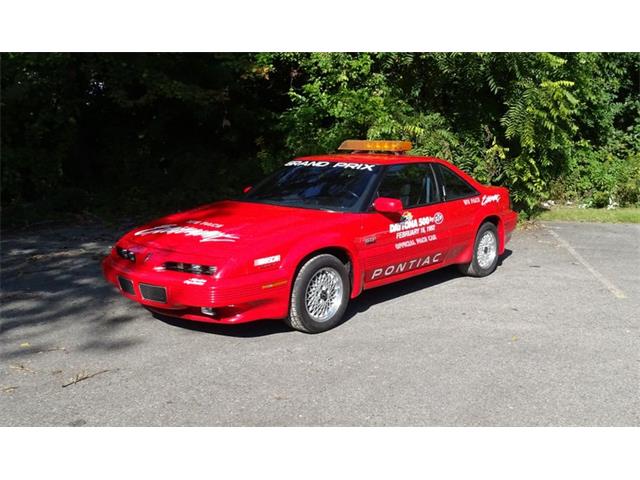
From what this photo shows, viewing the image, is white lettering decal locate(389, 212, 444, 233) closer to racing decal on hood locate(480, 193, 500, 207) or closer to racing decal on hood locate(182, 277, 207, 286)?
racing decal on hood locate(480, 193, 500, 207)

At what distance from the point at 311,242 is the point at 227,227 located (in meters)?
0.75

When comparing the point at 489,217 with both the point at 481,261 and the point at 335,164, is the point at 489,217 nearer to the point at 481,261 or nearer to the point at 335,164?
the point at 481,261

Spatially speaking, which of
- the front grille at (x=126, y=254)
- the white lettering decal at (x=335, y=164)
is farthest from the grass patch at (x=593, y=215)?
the front grille at (x=126, y=254)

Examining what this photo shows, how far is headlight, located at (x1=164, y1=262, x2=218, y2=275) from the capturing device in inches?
201

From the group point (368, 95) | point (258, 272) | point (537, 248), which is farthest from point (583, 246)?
point (258, 272)

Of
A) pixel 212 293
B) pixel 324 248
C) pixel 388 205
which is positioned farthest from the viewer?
pixel 388 205

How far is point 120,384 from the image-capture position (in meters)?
4.59

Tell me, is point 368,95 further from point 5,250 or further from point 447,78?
point 5,250

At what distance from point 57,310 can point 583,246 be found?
23.5 ft

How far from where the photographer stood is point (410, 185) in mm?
6785

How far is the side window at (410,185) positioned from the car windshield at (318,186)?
166 mm

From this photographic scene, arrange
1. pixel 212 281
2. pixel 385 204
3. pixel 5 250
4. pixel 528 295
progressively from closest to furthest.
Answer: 1. pixel 212 281
2. pixel 385 204
3. pixel 528 295
4. pixel 5 250

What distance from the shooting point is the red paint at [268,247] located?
5.14 metres

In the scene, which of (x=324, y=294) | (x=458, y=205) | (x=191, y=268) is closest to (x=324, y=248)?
(x=324, y=294)
